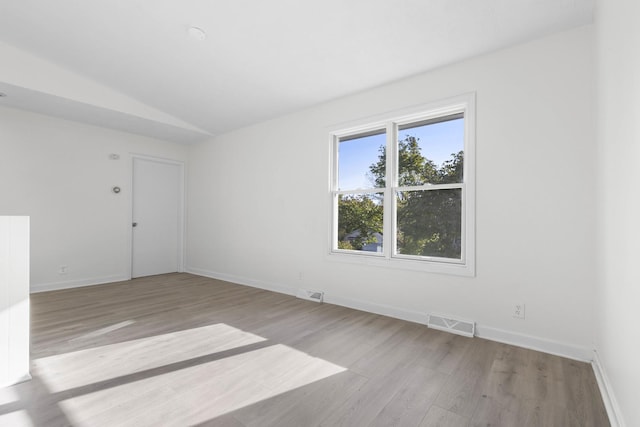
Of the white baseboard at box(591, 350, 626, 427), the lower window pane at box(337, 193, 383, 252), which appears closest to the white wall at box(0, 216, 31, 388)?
the lower window pane at box(337, 193, 383, 252)

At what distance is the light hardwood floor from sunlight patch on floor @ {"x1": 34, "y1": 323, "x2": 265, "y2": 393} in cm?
1

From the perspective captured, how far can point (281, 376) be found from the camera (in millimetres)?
2092

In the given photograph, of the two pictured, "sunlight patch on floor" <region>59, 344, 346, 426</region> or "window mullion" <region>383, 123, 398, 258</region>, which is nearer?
"sunlight patch on floor" <region>59, 344, 346, 426</region>

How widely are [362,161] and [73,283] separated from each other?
189 inches

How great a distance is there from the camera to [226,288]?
15.4 feet

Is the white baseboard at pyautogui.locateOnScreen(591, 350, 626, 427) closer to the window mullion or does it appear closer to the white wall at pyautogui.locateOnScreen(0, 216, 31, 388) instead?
Answer: the window mullion

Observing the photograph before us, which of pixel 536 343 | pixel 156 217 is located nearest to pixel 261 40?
pixel 536 343

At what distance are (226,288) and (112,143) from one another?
3156mm

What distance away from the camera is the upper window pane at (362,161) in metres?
3.69

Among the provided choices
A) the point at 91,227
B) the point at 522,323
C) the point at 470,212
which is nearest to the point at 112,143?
the point at 91,227

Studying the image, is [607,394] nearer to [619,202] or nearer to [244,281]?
[619,202]

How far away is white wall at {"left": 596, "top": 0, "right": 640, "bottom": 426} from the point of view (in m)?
1.30

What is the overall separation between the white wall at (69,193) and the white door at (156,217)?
19cm

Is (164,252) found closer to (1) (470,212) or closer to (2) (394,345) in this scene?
(2) (394,345)
